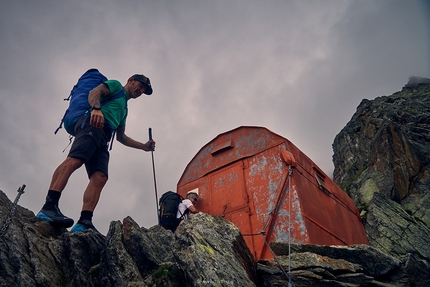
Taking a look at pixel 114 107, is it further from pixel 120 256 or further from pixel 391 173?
pixel 391 173

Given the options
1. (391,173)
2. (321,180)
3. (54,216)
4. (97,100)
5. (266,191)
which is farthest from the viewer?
(391,173)

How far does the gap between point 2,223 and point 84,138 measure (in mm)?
1641

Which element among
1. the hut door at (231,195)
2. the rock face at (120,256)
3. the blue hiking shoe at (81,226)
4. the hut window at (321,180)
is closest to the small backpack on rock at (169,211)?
the hut door at (231,195)

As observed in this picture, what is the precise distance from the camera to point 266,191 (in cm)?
744

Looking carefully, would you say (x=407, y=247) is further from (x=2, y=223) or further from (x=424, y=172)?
(x=2, y=223)

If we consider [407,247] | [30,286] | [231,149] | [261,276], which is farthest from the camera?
[407,247]

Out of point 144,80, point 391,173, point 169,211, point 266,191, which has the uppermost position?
point 391,173

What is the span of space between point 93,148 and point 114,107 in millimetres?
954

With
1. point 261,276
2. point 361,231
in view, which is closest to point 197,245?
point 261,276

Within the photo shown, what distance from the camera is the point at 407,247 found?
11633 millimetres

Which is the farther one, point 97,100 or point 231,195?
point 231,195

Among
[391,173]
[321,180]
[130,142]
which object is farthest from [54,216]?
[391,173]

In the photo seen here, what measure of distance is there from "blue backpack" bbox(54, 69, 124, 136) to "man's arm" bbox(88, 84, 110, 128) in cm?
19

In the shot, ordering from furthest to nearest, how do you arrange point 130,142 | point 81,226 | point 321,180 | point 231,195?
1. point 321,180
2. point 231,195
3. point 130,142
4. point 81,226
